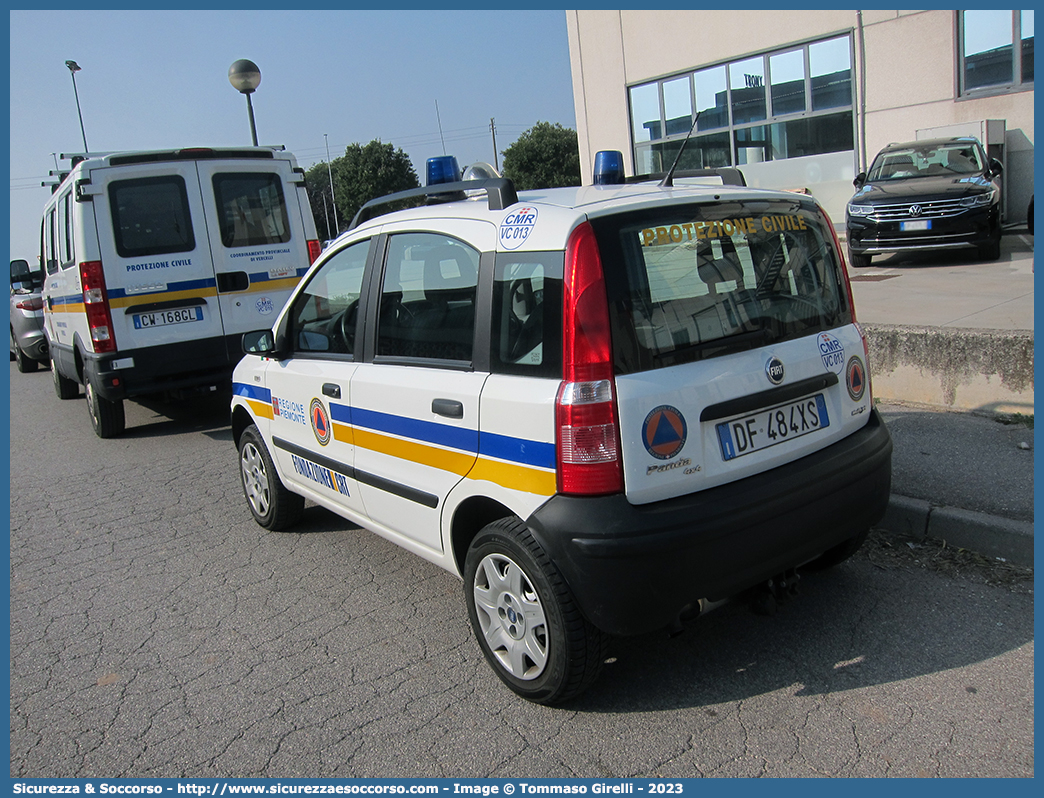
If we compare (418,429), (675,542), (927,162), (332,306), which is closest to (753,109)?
(927,162)

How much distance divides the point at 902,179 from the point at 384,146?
66568 mm

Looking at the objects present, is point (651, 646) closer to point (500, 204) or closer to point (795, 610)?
point (795, 610)

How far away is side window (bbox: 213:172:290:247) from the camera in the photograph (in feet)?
24.9

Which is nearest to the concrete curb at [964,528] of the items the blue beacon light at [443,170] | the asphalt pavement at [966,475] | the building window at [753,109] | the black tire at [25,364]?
the asphalt pavement at [966,475]

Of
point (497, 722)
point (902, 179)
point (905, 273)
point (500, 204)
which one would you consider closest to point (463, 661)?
point (497, 722)

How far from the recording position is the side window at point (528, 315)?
2.68m

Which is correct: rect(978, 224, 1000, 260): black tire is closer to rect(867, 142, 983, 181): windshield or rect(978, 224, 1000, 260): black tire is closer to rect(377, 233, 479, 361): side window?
rect(867, 142, 983, 181): windshield

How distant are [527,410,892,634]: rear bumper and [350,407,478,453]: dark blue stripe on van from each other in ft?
1.44

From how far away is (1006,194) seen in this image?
14391 millimetres

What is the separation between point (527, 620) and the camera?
9.43 ft

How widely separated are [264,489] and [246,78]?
8.98 metres

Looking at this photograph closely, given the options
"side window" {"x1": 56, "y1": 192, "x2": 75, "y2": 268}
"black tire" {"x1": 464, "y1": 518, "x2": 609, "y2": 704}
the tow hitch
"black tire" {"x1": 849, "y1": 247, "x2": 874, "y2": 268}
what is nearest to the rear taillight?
"side window" {"x1": 56, "y1": 192, "x2": 75, "y2": 268}

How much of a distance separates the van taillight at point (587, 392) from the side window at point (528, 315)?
58 mm

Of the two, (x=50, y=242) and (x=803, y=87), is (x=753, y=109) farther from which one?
(x=50, y=242)
